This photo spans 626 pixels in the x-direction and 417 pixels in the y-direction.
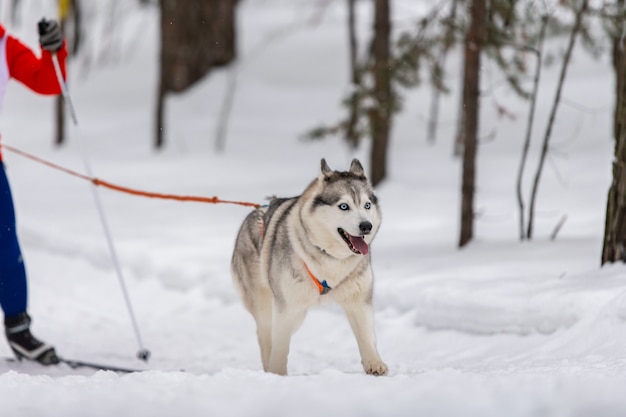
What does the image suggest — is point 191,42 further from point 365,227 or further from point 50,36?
point 365,227

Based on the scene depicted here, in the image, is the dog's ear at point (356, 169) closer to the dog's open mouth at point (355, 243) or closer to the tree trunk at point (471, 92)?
the dog's open mouth at point (355, 243)

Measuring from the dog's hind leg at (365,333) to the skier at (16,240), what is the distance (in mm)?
2236

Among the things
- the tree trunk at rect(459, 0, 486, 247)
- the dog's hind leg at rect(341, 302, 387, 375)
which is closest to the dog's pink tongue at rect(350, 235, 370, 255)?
the dog's hind leg at rect(341, 302, 387, 375)

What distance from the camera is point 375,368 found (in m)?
5.04

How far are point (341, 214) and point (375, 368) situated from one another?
0.86 m

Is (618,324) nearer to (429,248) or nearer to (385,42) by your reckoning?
(429,248)

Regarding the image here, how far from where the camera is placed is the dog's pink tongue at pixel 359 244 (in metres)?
4.91

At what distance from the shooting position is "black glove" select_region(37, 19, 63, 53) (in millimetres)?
6211

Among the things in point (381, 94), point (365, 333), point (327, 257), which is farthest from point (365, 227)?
point (381, 94)

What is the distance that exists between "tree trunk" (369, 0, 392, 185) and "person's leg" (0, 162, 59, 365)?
21.5 ft

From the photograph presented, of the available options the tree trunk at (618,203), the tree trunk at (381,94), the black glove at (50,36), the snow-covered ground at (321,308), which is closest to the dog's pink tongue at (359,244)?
the snow-covered ground at (321,308)

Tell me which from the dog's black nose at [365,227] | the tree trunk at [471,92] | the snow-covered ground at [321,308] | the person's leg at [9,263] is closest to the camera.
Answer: the snow-covered ground at [321,308]

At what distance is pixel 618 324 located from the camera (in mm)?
5793

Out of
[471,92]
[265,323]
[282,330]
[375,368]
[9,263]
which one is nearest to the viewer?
[375,368]
